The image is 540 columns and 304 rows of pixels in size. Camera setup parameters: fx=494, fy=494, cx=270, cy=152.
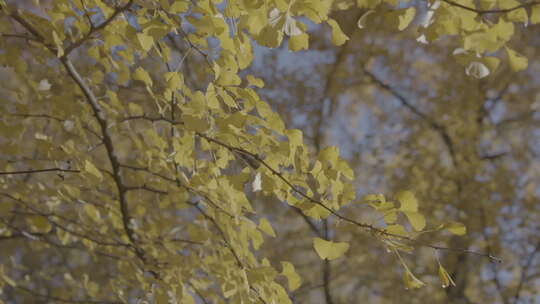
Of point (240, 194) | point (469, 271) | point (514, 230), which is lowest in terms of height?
point (469, 271)

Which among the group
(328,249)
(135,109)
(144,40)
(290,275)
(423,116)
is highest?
(144,40)

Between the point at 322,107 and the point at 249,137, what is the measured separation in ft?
9.44

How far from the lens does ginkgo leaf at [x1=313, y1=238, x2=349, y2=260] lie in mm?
1062

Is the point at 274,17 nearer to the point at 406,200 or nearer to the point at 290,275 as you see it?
the point at 406,200

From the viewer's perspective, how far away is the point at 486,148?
5035 millimetres

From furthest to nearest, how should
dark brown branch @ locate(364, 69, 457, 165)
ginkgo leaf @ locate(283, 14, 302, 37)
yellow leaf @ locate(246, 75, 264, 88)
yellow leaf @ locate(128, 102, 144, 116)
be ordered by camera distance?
dark brown branch @ locate(364, 69, 457, 165) → yellow leaf @ locate(128, 102, 144, 116) → yellow leaf @ locate(246, 75, 264, 88) → ginkgo leaf @ locate(283, 14, 302, 37)

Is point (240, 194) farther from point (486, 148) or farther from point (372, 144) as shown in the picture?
point (486, 148)

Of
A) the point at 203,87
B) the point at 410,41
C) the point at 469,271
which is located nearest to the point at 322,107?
the point at 203,87

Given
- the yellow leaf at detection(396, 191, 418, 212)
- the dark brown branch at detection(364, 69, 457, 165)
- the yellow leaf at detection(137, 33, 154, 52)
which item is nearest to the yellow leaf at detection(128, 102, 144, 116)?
the yellow leaf at detection(137, 33, 154, 52)

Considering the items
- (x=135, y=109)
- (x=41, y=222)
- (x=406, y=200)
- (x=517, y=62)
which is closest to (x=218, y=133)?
(x=406, y=200)

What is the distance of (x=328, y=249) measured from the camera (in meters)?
1.07

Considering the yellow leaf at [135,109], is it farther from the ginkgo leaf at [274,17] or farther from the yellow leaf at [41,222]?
the ginkgo leaf at [274,17]

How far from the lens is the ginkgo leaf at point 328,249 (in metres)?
1.06

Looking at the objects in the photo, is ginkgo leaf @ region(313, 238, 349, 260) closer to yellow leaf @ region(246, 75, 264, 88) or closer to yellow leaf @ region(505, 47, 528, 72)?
yellow leaf @ region(246, 75, 264, 88)
